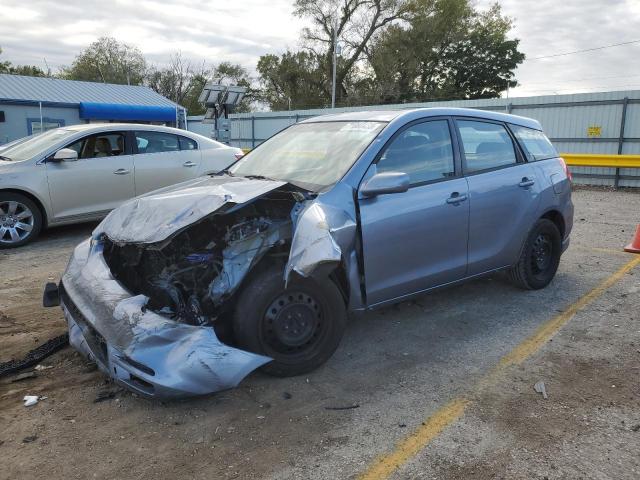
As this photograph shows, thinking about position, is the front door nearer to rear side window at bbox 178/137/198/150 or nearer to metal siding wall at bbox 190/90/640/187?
rear side window at bbox 178/137/198/150

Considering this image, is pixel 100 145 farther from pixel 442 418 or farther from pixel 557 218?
pixel 442 418

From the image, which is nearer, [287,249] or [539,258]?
[287,249]

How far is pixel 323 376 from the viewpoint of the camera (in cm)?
340

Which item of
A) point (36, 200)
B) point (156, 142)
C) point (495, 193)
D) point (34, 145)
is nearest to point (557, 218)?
point (495, 193)

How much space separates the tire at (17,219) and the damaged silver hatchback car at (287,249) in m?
3.70

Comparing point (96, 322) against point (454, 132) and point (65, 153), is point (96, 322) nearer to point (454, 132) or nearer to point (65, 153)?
point (454, 132)

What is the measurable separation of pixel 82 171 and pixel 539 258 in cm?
604

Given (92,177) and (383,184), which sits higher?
(383,184)

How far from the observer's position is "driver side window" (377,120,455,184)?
3.81m

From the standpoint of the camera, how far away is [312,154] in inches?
157

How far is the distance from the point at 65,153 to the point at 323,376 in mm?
5380

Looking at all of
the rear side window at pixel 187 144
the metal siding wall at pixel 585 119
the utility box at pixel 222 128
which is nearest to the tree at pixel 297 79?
the metal siding wall at pixel 585 119

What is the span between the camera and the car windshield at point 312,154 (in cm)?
368

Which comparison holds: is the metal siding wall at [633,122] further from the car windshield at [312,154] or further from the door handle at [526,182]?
the car windshield at [312,154]
